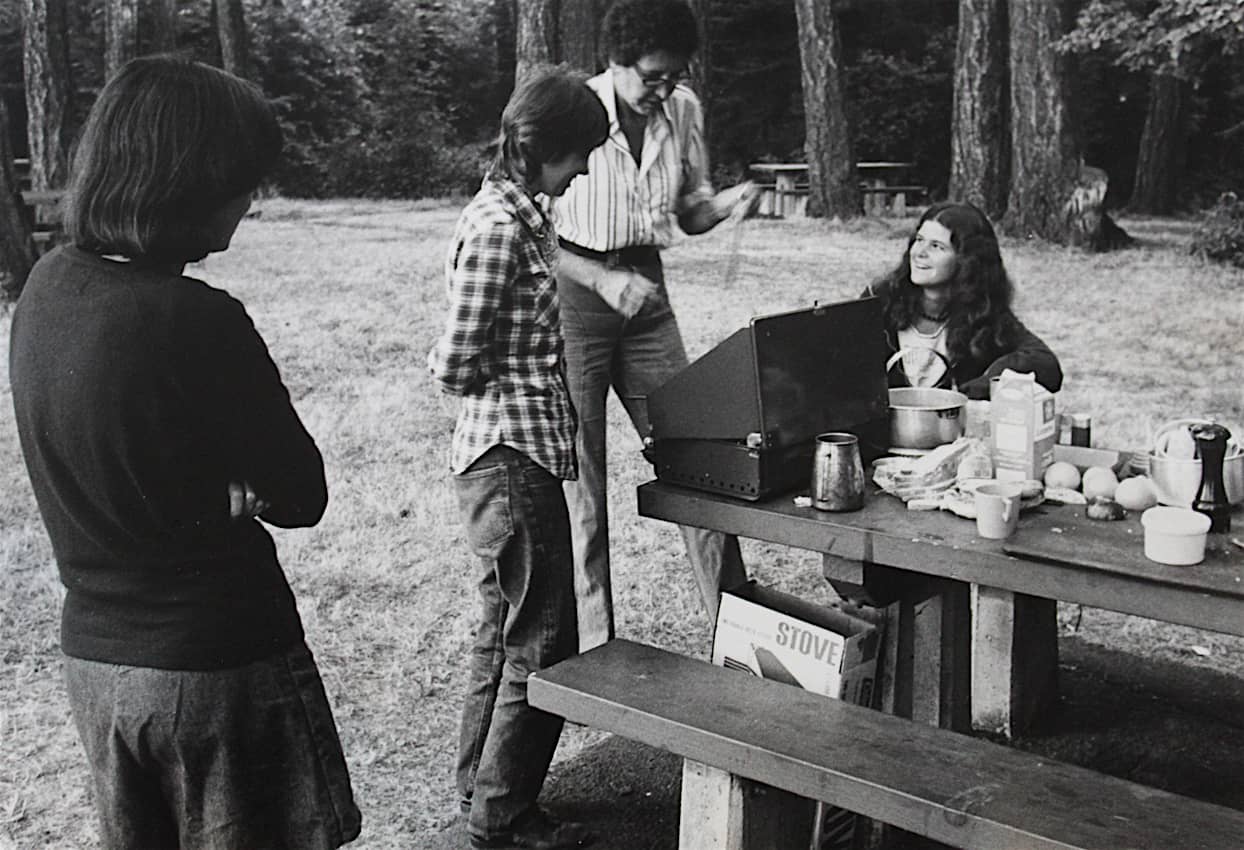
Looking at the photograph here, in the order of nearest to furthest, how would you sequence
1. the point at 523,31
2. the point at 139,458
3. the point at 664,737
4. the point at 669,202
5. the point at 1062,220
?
the point at 139,458 < the point at 664,737 < the point at 669,202 < the point at 523,31 < the point at 1062,220

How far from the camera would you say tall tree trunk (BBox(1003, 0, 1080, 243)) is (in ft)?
11.2

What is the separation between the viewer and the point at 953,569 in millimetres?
2035

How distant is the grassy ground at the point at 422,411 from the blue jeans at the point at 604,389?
1.16 feet

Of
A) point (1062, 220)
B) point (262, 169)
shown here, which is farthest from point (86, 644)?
point (1062, 220)

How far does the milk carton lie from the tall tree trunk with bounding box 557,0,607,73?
4.69ft

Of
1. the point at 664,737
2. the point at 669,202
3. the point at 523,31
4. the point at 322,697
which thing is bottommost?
the point at 664,737

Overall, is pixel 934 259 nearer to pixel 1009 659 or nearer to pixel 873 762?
pixel 1009 659

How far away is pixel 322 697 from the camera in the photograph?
1.52 metres

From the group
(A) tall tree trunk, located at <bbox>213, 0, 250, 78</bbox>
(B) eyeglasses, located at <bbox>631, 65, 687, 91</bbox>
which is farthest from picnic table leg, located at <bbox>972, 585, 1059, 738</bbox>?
(A) tall tree trunk, located at <bbox>213, 0, 250, 78</bbox>

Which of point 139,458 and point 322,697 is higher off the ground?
point 139,458

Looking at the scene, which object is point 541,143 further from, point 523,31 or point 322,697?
point 523,31

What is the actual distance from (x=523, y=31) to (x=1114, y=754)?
2.12 meters

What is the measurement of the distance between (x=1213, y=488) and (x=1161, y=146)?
59.1 inches

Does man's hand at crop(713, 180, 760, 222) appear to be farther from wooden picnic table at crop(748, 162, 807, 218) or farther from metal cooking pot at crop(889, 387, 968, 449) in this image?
metal cooking pot at crop(889, 387, 968, 449)
